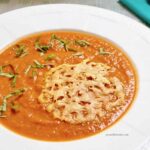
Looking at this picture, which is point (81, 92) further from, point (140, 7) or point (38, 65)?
point (140, 7)

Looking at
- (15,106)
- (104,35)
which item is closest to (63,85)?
(15,106)

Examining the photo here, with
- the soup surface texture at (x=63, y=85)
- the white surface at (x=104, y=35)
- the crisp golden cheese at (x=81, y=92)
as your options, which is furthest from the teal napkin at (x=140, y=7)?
the crisp golden cheese at (x=81, y=92)

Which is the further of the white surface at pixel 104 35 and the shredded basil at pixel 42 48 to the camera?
the shredded basil at pixel 42 48

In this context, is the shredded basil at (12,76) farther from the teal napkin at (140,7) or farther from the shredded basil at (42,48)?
the teal napkin at (140,7)

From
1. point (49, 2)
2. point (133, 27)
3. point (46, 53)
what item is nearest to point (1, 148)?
point (46, 53)

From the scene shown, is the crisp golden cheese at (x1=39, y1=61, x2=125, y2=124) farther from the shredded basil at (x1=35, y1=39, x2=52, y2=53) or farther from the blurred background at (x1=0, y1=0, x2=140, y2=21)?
the blurred background at (x1=0, y1=0, x2=140, y2=21)

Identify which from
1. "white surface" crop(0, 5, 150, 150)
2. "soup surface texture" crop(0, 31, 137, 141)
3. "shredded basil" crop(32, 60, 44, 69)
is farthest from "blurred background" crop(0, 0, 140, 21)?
"shredded basil" crop(32, 60, 44, 69)

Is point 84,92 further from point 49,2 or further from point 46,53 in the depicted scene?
point 49,2
